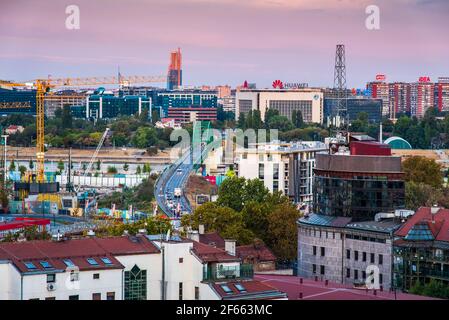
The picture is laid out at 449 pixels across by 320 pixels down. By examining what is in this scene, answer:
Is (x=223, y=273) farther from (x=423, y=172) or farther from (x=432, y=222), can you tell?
(x=423, y=172)

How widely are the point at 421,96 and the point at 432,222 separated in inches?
3895

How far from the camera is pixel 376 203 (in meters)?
19.6

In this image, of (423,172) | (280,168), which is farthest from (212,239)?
(280,168)

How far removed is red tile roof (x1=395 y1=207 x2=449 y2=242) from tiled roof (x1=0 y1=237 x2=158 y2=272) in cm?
618

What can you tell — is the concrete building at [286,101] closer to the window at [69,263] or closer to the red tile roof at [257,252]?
the red tile roof at [257,252]

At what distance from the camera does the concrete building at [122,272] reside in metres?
10.6

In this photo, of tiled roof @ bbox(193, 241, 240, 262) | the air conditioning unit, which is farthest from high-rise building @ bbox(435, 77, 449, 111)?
the air conditioning unit

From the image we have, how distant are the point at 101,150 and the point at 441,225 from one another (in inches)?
2395

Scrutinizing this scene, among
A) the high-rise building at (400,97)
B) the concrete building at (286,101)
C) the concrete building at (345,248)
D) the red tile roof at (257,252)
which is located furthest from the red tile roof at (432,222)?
the high-rise building at (400,97)

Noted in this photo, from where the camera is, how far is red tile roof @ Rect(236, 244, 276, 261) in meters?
20.0

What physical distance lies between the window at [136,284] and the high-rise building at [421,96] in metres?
105

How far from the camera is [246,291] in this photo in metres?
11.1

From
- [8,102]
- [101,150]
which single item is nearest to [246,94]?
[8,102]

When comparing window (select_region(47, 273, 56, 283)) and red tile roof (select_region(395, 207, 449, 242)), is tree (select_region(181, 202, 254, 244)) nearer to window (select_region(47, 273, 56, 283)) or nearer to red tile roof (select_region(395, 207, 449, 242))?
red tile roof (select_region(395, 207, 449, 242))
